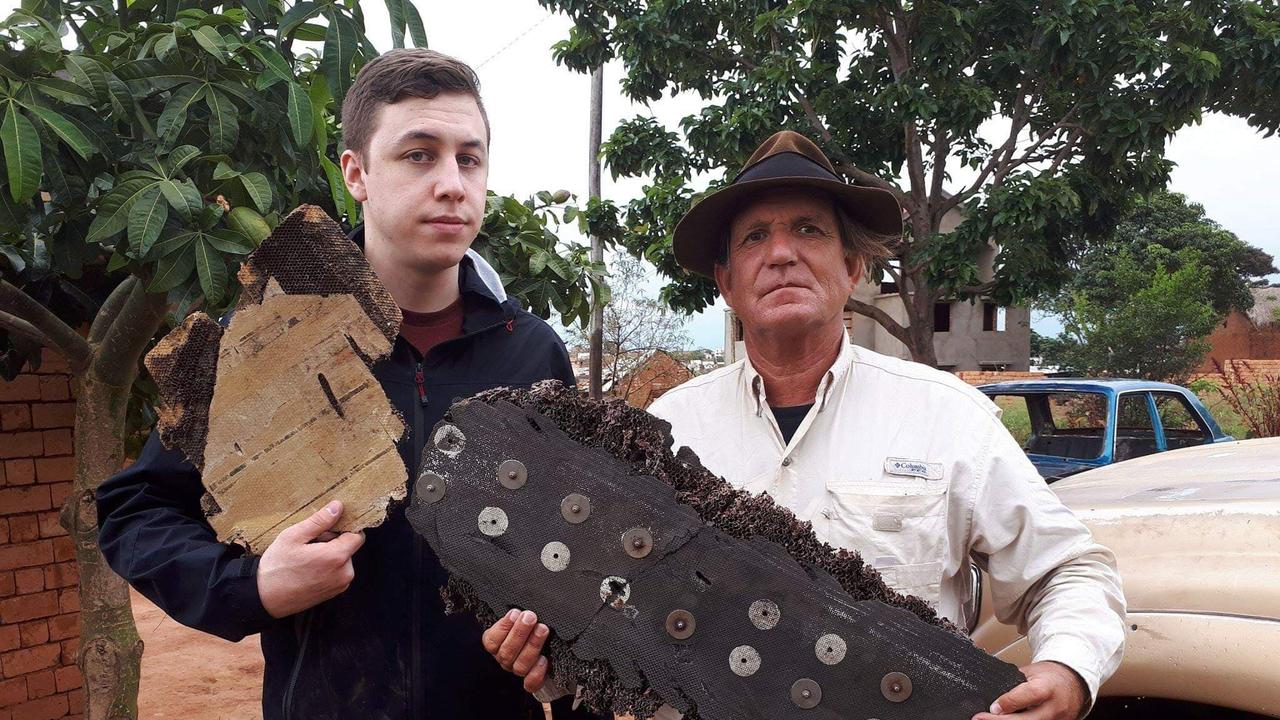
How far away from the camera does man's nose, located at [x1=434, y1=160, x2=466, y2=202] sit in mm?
1520

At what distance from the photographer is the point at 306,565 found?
1376 mm

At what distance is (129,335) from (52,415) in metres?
1.92

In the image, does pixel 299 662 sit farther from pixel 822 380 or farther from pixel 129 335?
pixel 129 335

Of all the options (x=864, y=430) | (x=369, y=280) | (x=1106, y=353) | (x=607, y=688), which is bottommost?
(x=607, y=688)

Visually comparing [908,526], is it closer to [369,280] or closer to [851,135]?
[369,280]

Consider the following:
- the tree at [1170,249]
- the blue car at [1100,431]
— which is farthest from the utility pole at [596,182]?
the tree at [1170,249]

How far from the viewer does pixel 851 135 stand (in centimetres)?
1055

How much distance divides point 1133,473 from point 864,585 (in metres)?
2.18

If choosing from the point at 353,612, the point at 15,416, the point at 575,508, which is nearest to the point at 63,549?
the point at 15,416

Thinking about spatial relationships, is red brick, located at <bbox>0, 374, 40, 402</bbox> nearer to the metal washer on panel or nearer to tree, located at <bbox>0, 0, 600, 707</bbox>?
tree, located at <bbox>0, 0, 600, 707</bbox>

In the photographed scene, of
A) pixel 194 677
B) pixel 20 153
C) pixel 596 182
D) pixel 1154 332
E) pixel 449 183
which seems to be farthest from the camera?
pixel 1154 332

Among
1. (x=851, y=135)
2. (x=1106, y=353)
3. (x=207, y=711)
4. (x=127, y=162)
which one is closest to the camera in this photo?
(x=127, y=162)

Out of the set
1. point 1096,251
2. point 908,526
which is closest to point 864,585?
point 908,526

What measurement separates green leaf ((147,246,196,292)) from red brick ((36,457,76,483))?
3.08 m
